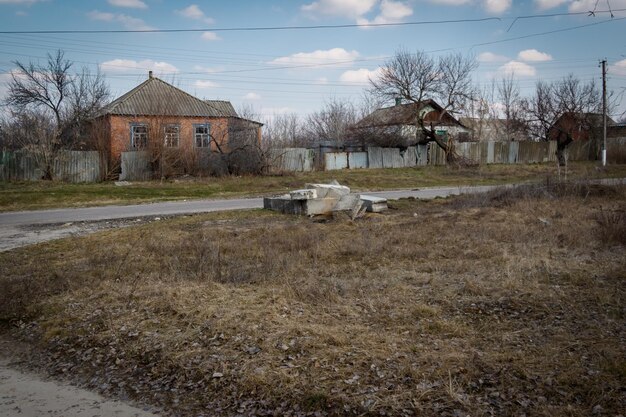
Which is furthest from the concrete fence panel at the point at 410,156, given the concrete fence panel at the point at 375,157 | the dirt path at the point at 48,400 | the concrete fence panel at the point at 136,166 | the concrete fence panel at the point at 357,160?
the dirt path at the point at 48,400

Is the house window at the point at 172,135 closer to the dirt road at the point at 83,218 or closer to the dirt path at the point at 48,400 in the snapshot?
the dirt road at the point at 83,218

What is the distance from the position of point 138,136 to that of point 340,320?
24.4 metres

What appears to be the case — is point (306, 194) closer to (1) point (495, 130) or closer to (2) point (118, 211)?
(2) point (118, 211)

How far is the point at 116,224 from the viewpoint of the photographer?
42.2 ft

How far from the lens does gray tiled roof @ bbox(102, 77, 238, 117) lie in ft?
94.5

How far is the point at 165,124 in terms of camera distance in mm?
26312

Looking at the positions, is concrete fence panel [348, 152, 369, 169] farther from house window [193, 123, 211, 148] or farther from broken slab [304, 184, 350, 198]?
broken slab [304, 184, 350, 198]

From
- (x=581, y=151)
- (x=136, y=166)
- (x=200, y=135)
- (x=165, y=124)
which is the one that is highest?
(x=165, y=124)

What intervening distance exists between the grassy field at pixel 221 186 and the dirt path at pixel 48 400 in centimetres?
1367

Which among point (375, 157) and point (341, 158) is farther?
point (375, 157)

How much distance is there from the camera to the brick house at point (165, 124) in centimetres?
2591

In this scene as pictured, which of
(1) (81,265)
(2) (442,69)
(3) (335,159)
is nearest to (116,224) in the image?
(1) (81,265)

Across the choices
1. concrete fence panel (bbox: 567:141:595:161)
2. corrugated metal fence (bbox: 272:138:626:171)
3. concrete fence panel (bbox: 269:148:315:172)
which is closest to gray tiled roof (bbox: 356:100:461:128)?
corrugated metal fence (bbox: 272:138:626:171)

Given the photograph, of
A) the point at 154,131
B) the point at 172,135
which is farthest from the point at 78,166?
the point at 172,135
